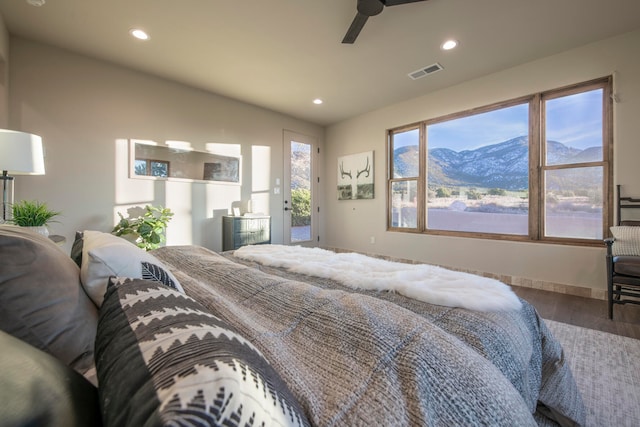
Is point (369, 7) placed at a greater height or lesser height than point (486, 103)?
greater

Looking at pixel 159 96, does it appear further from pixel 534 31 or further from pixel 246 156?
pixel 534 31

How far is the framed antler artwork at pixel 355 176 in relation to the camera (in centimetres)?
517

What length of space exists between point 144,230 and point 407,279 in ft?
10.7

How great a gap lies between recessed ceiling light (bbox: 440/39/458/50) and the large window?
1.24m

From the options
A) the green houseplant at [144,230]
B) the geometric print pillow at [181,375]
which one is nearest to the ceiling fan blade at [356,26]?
the geometric print pillow at [181,375]

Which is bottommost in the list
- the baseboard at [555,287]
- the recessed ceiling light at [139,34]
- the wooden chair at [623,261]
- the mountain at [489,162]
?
the baseboard at [555,287]

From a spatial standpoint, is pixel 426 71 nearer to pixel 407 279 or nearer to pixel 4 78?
pixel 407 279

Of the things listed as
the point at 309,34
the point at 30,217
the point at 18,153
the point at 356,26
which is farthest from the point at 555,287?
the point at 18,153

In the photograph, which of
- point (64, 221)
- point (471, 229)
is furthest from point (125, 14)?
point (471, 229)

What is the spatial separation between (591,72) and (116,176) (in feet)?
18.9

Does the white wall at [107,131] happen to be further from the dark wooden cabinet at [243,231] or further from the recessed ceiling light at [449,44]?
the recessed ceiling light at [449,44]

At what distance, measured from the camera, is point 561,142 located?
3268mm

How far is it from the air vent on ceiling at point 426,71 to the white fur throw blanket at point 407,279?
3.00 meters

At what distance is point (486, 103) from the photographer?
3.78 meters
